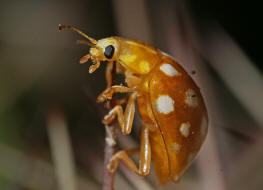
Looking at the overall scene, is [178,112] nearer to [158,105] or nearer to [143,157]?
[158,105]

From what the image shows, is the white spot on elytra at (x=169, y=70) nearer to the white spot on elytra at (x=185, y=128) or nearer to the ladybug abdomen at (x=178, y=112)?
the ladybug abdomen at (x=178, y=112)

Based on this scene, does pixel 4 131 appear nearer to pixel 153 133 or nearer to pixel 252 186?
pixel 153 133

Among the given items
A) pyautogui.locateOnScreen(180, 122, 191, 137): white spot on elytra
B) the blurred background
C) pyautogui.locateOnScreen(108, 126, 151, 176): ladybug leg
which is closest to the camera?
pyautogui.locateOnScreen(180, 122, 191, 137): white spot on elytra

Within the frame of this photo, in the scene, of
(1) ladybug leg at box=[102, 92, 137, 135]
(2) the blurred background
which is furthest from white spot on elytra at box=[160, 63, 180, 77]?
(2) the blurred background

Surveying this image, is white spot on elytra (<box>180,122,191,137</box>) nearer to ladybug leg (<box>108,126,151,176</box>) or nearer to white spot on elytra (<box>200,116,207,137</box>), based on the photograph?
white spot on elytra (<box>200,116,207,137</box>)

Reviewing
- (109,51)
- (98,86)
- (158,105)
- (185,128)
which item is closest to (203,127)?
(185,128)

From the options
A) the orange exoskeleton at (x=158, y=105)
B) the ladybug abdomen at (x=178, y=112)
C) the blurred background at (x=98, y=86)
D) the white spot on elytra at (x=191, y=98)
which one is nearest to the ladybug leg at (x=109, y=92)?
the orange exoskeleton at (x=158, y=105)
